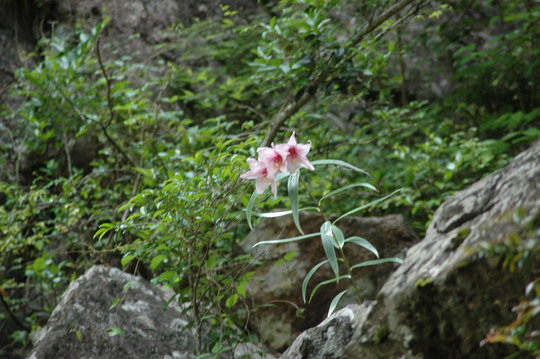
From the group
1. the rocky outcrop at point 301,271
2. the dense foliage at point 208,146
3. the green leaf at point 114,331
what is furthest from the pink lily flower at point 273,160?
the rocky outcrop at point 301,271

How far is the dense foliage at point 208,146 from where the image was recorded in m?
2.28

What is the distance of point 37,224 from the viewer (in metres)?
3.65

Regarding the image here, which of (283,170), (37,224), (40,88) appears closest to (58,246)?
(37,224)

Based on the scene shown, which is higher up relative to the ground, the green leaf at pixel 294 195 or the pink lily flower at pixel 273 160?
the pink lily flower at pixel 273 160

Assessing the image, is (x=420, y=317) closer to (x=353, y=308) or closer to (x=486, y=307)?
(x=486, y=307)

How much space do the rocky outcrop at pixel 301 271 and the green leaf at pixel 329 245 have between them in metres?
1.54

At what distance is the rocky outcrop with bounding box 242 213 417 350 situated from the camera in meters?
3.22

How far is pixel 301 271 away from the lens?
10.9 ft

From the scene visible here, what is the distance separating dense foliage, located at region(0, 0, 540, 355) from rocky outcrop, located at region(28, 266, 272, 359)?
136 millimetres

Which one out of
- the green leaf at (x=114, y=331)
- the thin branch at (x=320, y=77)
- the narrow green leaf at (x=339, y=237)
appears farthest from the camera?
the thin branch at (x=320, y=77)

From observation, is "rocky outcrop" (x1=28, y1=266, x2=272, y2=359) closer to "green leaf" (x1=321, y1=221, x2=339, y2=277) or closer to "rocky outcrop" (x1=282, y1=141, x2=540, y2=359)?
"green leaf" (x1=321, y1=221, x2=339, y2=277)

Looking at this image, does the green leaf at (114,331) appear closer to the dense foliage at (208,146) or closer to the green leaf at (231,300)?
the dense foliage at (208,146)

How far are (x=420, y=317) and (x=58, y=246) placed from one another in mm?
3781


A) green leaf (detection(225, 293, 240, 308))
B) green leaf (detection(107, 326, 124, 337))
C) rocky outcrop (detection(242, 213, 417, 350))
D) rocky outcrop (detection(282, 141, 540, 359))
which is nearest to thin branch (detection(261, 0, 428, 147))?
rocky outcrop (detection(242, 213, 417, 350))
